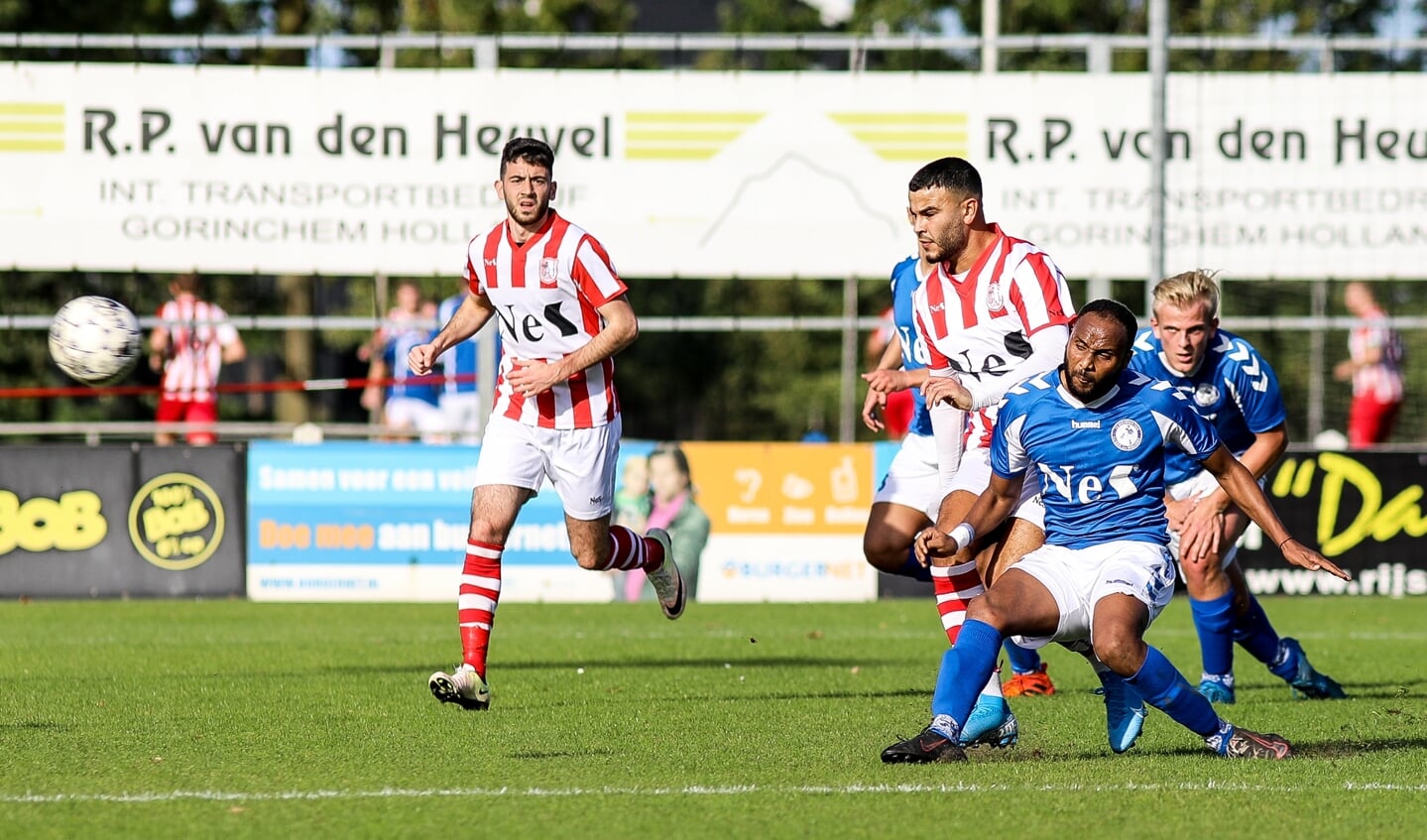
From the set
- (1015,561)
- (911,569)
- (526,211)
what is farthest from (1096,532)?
(526,211)

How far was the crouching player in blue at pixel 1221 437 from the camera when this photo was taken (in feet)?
27.8

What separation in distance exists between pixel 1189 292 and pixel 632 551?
283cm

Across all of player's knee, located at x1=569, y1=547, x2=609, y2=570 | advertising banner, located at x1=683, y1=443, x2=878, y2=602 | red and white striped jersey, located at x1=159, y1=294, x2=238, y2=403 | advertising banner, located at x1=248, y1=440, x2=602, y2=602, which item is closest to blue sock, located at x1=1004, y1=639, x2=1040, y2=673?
player's knee, located at x1=569, y1=547, x2=609, y2=570

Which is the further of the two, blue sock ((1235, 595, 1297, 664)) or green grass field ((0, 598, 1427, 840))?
blue sock ((1235, 595, 1297, 664))

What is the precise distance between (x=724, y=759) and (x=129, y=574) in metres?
8.92

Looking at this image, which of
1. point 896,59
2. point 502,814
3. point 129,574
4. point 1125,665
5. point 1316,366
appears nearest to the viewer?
point 502,814

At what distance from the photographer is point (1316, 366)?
2220cm

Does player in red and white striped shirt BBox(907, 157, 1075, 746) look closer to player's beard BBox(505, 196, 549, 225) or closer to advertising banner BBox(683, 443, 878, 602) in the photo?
player's beard BBox(505, 196, 549, 225)

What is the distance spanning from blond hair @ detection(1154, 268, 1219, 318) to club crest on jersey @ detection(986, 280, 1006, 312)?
1040 mm

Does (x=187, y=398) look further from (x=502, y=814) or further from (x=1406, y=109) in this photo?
(x=502, y=814)

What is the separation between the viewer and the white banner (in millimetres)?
15289

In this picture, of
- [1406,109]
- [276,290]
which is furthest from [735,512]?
[276,290]

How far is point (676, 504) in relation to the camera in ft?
48.2

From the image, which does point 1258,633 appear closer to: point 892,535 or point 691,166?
point 892,535
